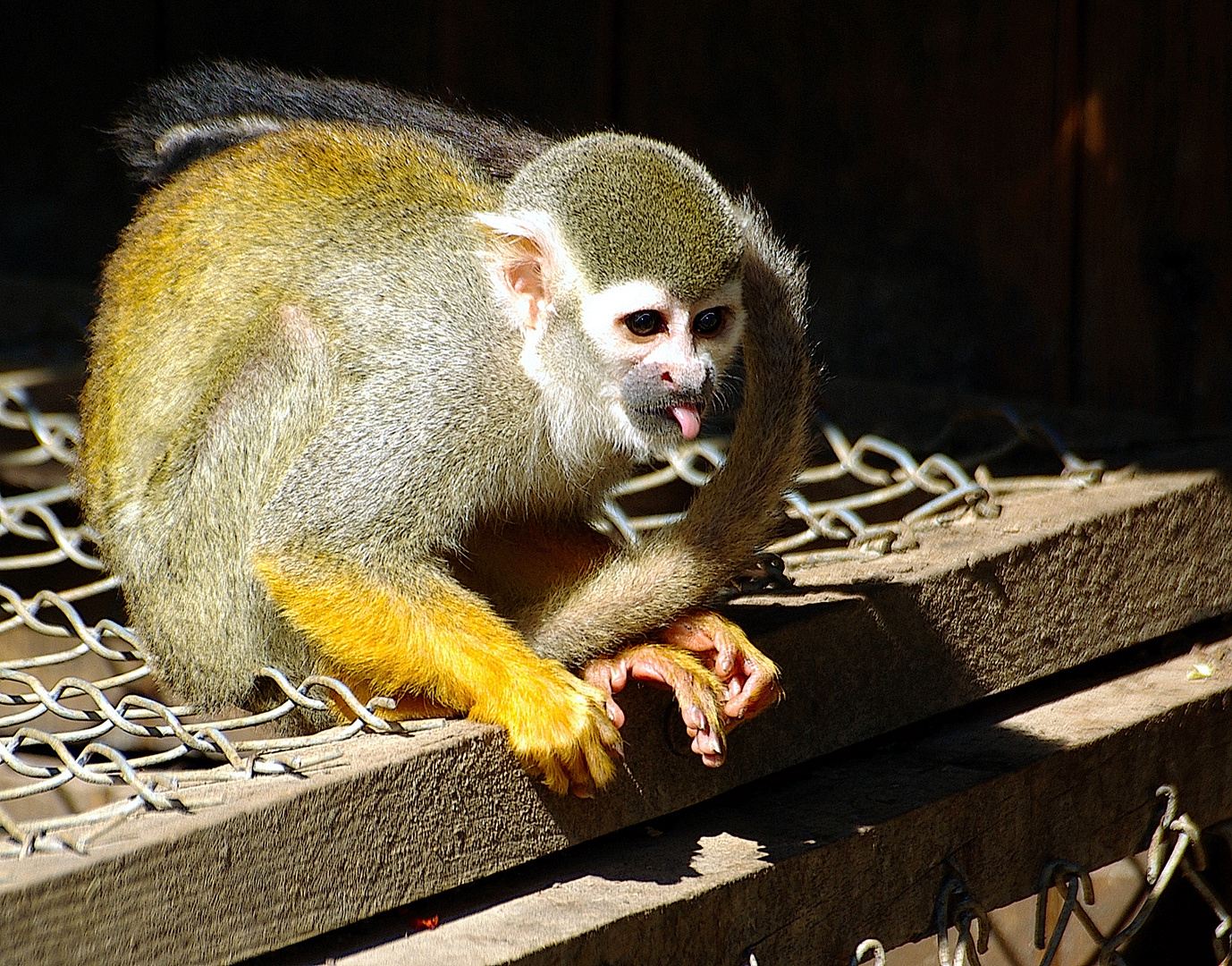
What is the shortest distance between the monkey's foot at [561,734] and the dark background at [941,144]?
244 cm

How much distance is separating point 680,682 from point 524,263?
0.87 metres

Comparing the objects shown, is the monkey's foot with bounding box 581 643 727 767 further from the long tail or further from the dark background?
the dark background

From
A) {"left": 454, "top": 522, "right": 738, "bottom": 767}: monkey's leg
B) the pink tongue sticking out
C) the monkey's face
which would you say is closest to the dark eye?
the monkey's face

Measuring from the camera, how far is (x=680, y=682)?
7.29 feet

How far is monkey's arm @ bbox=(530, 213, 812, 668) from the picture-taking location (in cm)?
240

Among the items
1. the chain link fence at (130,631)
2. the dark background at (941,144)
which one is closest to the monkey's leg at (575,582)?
the chain link fence at (130,631)

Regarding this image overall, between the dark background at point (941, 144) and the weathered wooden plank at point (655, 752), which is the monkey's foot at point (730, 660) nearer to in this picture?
the weathered wooden plank at point (655, 752)

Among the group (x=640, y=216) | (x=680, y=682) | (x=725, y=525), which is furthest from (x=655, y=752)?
(x=640, y=216)

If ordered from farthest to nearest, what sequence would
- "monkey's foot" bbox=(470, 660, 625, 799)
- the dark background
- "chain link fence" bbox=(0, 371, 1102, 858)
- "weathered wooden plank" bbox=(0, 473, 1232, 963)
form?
the dark background
"monkey's foot" bbox=(470, 660, 625, 799)
"chain link fence" bbox=(0, 371, 1102, 858)
"weathered wooden plank" bbox=(0, 473, 1232, 963)

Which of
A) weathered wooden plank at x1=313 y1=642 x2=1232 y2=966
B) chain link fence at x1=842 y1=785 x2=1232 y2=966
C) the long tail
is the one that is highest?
the long tail

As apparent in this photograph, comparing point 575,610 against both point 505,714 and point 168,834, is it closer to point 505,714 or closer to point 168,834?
point 505,714

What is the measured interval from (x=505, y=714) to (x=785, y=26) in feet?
10.3

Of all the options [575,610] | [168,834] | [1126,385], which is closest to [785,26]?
[1126,385]

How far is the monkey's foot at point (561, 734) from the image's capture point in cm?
208
